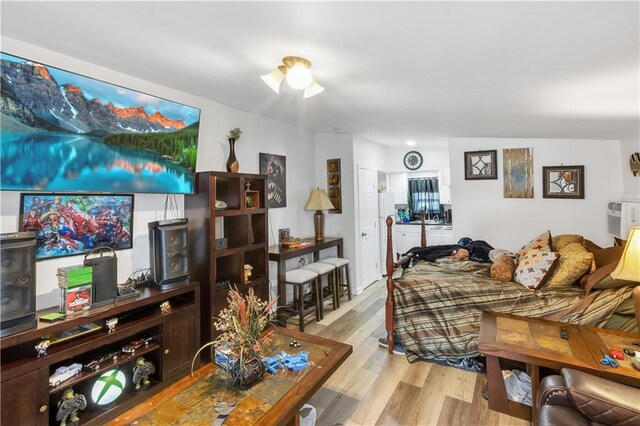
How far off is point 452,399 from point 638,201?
265cm

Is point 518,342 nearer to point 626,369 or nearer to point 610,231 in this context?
point 626,369

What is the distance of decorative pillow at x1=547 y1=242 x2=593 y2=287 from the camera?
2.43 m

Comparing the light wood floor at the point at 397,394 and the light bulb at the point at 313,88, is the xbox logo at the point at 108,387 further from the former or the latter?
the light bulb at the point at 313,88

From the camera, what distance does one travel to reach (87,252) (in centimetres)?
215

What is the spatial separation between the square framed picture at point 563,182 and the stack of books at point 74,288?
184 inches

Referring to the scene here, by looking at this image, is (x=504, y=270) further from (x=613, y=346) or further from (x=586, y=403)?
(x=586, y=403)

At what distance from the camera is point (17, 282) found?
165cm

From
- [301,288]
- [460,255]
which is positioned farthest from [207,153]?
[460,255]

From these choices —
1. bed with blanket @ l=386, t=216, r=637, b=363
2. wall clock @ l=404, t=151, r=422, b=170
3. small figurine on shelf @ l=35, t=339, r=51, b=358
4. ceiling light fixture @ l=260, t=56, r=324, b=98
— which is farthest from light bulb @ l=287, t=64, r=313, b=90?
wall clock @ l=404, t=151, r=422, b=170

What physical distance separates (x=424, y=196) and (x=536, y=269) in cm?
369

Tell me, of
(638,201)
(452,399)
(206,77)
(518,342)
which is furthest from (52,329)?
(638,201)

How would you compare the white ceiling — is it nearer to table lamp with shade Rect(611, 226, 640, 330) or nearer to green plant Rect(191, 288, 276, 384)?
table lamp with shade Rect(611, 226, 640, 330)

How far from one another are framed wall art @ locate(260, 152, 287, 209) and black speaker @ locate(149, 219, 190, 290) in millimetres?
1472

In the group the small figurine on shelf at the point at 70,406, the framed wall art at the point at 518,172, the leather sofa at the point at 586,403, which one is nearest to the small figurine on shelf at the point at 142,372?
the small figurine on shelf at the point at 70,406
